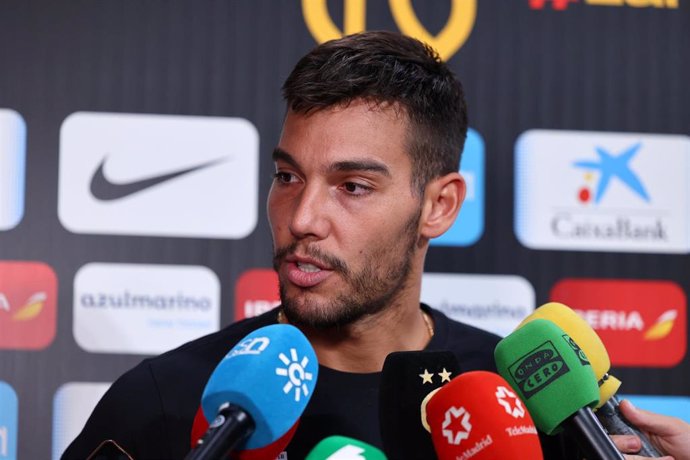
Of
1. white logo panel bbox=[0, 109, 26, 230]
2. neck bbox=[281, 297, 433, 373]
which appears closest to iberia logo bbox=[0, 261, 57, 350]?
white logo panel bbox=[0, 109, 26, 230]

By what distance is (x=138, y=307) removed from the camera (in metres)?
2.18

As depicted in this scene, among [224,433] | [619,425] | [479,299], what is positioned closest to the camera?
[224,433]

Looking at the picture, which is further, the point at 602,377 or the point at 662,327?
the point at 662,327

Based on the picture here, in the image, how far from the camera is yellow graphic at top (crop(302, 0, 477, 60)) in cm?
231

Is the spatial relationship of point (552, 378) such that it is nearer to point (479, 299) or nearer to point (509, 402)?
point (509, 402)

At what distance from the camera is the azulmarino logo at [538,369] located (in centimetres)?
107

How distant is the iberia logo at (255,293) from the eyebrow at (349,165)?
87 centimetres

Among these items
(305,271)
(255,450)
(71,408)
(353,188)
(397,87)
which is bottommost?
(71,408)

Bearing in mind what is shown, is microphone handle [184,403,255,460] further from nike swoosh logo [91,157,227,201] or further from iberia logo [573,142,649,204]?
iberia logo [573,142,649,204]

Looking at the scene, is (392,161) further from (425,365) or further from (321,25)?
(321,25)

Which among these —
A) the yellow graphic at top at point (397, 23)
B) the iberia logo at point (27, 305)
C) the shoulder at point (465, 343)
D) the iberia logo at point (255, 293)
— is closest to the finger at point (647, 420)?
the shoulder at point (465, 343)

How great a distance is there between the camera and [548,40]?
240cm

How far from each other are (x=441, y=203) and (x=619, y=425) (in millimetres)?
490

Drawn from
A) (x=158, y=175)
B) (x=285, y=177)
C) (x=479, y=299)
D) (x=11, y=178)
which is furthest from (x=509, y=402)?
(x=11, y=178)
